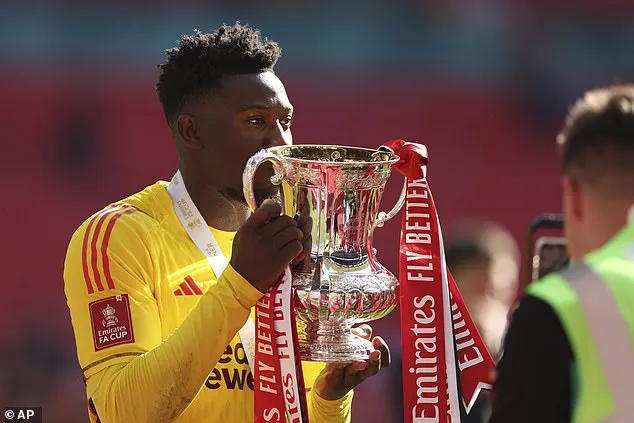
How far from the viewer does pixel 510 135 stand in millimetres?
11500

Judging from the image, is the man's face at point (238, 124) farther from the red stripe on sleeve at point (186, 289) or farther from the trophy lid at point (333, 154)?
Answer: the red stripe on sleeve at point (186, 289)

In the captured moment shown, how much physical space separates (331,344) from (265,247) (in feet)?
1.14

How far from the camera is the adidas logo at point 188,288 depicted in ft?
9.70

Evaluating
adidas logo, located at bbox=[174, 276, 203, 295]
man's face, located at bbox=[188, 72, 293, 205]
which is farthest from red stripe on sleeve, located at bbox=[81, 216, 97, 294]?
man's face, located at bbox=[188, 72, 293, 205]

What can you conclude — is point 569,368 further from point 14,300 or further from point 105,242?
point 14,300

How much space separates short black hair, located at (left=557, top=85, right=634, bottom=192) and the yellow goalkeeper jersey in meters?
0.83

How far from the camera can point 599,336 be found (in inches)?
77.5

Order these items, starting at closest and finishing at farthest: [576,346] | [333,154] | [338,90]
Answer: [576,346] < [333,154] < [338,90]

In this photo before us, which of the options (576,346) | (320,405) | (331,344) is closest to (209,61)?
(331,344)

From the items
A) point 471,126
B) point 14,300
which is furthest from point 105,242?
point 471,126

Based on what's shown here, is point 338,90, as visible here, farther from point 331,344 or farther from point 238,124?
point 331,344

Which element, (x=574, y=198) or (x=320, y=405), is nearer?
(x=574, y=198)

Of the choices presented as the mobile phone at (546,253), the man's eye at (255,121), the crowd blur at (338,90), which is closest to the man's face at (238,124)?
the man's eye at (255,121)

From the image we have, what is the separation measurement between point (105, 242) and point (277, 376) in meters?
0.54
